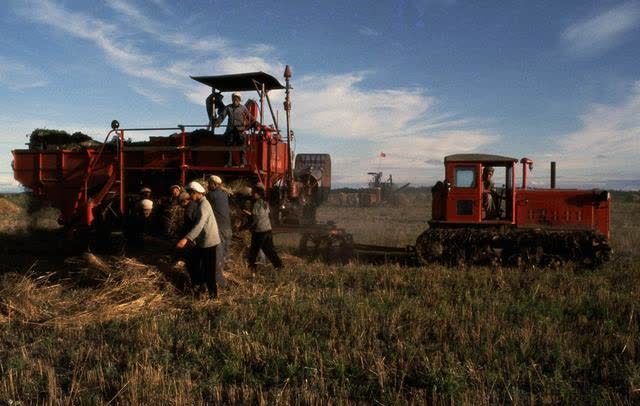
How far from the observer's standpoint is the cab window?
33.7 ft

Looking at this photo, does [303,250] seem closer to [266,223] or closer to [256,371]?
[266,223]

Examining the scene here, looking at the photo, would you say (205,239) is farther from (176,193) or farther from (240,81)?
(240,81)

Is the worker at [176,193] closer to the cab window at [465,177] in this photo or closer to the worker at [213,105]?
the worker at [213,105]

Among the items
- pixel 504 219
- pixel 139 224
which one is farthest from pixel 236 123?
pixel 504 219

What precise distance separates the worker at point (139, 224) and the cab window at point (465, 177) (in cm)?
618

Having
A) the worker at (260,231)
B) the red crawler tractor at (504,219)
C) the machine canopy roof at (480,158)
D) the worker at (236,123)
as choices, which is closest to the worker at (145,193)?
the worker at (236,123)

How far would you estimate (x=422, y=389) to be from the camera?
401cm

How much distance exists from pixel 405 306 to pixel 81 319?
12.9 ft

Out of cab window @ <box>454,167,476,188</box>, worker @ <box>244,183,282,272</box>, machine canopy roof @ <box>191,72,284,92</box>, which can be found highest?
machine canopy roof @ <box>191,72,284,92</box>

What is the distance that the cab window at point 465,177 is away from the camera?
10.3 metres

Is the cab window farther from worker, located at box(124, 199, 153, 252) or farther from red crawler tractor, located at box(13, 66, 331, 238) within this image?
worker, located at box(124, 199, 153, 252)

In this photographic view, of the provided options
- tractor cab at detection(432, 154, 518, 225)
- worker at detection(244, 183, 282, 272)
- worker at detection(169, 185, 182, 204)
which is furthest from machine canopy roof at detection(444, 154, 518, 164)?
worker at detection(169, 185, 182, 204)

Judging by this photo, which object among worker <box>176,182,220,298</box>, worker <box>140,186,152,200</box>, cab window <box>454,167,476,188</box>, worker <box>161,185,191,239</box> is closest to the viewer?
worker <box>176,182,220,298</box>

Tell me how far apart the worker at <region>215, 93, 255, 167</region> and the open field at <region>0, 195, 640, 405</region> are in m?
2.84
